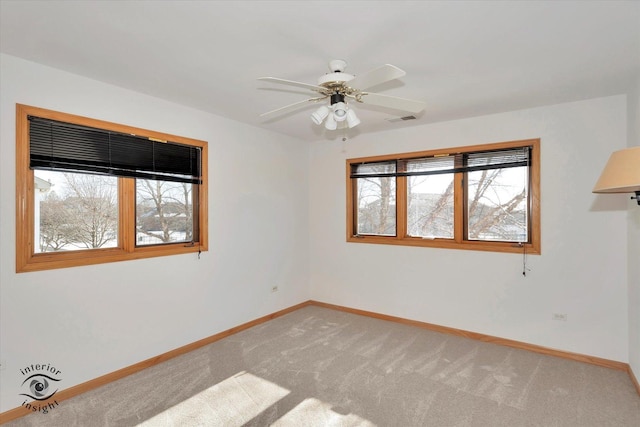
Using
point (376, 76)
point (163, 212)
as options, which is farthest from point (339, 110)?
point (163, 212)

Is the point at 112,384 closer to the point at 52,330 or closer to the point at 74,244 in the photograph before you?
the point at 52,330

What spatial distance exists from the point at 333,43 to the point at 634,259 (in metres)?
3.13

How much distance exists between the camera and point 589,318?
3.27 metres

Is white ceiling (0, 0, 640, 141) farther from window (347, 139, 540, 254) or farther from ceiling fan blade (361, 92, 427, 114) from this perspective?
window (347, 139, 540, 254)

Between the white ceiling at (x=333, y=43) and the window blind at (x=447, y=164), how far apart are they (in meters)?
0.75

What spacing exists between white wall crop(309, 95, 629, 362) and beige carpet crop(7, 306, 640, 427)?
1.10 feet

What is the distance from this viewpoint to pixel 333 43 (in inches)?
84.6

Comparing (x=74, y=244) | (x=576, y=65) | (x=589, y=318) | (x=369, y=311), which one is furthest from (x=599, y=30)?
(x=74, y=244)

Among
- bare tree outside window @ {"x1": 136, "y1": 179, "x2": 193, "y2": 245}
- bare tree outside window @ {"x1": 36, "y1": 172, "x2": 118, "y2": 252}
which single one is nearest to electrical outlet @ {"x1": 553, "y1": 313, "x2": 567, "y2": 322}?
bare tree outside window @ {"x1": 136, "y1": 179, "x2": 193, "y2": 245}

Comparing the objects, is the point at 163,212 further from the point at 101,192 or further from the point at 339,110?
the point at 339,110

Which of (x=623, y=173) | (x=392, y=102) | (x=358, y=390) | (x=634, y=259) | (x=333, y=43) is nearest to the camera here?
(x=623, y=173)

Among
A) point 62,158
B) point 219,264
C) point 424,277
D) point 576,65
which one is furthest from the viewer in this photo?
point 424,277

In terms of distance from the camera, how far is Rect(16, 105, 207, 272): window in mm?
2527

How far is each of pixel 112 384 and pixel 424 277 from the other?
350 cm
